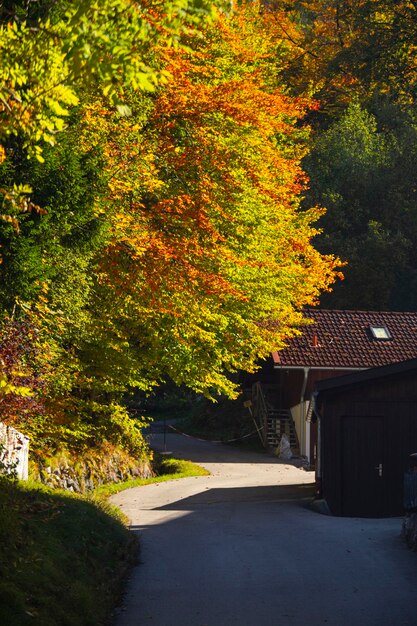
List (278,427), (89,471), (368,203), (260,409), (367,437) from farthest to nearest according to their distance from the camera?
(368,203) → (260,409) → (278,427) → (89,471) → (367,437)

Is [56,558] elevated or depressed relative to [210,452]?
depressed

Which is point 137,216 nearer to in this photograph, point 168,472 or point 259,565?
point 259,565

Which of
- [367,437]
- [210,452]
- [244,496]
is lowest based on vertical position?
[244,496]

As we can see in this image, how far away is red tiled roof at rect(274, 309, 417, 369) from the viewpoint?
144 feet

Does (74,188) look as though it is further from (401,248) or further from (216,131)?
(401,248)

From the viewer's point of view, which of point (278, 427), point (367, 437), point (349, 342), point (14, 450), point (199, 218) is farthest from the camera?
point (349, 342)

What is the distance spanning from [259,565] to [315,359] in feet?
89.5

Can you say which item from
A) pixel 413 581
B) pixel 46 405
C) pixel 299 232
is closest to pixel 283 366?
pixel 299 232

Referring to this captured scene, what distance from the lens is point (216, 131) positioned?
27.5 m

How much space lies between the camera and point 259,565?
16.8 meters

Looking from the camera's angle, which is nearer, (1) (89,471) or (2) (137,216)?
(2) (137,216)

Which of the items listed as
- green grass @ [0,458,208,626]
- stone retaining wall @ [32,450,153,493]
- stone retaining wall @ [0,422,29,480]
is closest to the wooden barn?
stone retaining wall @ [32,450,153,493]

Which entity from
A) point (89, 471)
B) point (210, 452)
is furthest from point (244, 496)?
point (210, 452)

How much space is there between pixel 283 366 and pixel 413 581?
2801 centimetres
